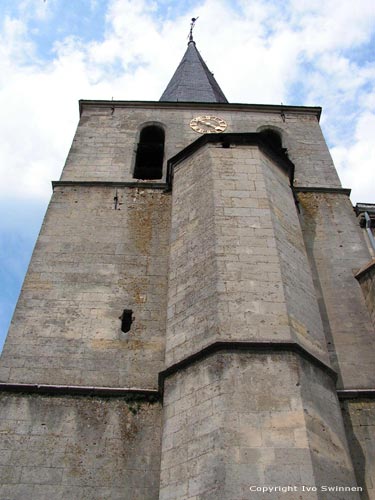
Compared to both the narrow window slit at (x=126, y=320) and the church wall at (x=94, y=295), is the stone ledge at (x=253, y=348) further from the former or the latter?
the narrow window slit at (x=126, y=320)

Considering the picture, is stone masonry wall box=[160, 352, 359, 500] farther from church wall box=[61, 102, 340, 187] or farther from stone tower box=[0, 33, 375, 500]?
church wall box=[61, 102, 340, 187]

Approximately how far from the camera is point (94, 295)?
8602mm

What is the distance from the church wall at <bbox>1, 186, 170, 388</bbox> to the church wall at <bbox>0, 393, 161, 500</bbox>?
0.44m

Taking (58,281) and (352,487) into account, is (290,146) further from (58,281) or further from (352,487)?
(352,487)

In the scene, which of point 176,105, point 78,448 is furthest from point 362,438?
point 176,105

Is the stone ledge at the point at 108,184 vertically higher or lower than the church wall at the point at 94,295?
higher

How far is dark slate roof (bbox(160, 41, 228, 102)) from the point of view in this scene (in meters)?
17.2

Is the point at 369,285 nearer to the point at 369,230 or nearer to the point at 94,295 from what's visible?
the point at 369,230

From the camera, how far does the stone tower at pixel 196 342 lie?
579 cm

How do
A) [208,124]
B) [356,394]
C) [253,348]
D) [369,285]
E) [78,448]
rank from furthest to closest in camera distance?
1. [208,124]
2. [369,285]
3. [356,394]
4. [78,448]
5. [253,348]

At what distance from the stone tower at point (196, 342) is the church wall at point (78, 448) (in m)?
0.02

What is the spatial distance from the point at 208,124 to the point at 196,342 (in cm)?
804

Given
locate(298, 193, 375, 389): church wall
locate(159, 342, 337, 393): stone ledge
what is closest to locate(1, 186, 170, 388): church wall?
locate(159, 342, 337, 393): stone ledge

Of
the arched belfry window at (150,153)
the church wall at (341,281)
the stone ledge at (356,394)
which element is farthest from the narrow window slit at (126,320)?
the arched belfry window at (150,153)
